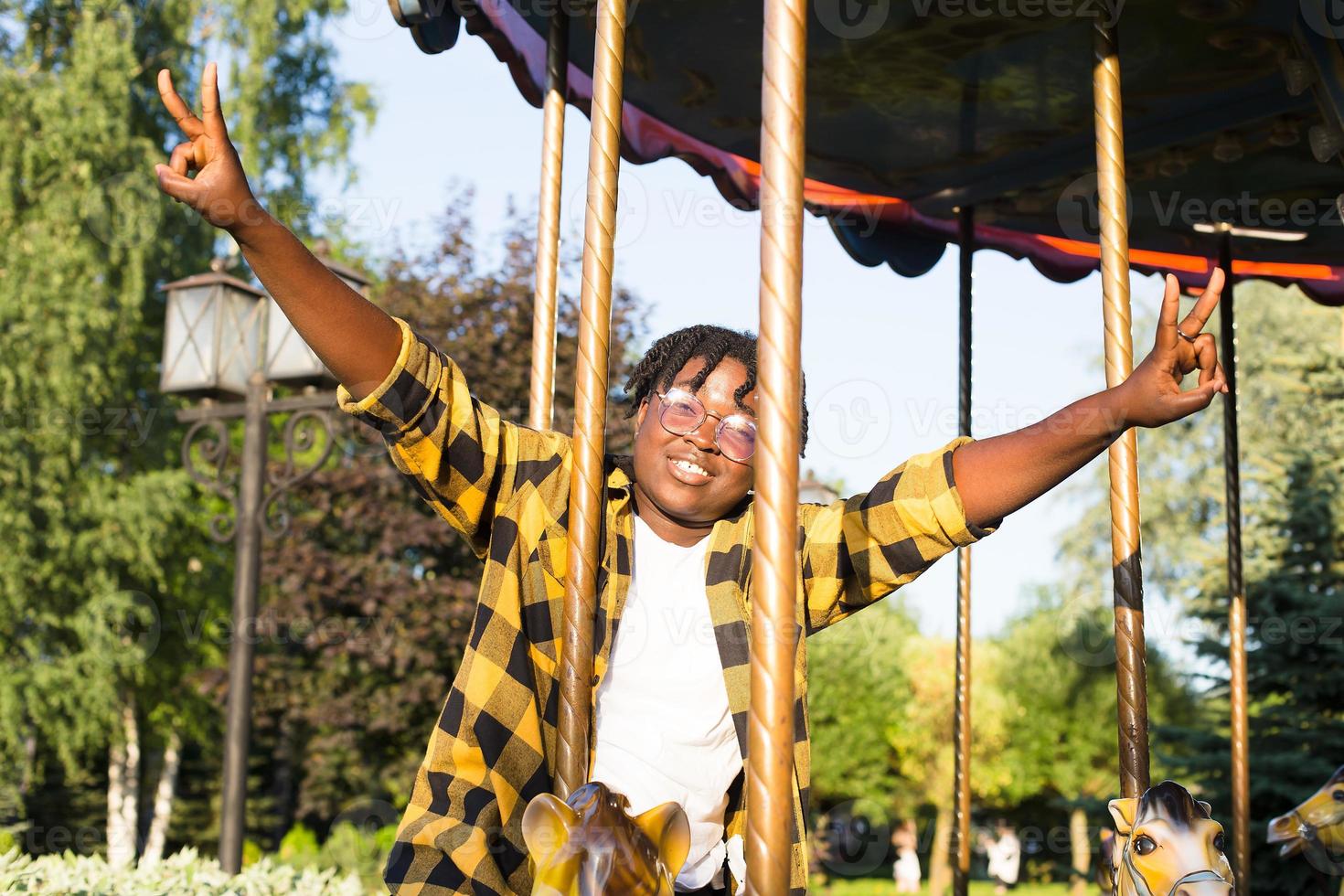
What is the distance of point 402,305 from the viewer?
1200cm

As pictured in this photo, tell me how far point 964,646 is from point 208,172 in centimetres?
336

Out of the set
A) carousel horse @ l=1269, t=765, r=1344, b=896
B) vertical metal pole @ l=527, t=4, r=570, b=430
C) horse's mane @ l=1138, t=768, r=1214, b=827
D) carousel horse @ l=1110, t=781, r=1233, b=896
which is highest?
vertical metal pole @ l=527, t=4, r=570, b=430

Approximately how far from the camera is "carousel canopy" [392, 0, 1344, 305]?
3.36 m

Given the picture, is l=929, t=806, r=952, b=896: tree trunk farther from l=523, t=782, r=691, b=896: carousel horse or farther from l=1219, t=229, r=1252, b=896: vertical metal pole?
l=523, t=782, r=691, b=896: carousel horse

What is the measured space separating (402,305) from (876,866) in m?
21.8

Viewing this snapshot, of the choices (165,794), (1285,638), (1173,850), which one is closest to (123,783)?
(165,794)

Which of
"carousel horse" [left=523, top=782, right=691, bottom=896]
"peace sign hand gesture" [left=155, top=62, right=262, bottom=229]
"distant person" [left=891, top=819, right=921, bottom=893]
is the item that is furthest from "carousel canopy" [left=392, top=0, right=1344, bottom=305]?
"distant person" [left=891, top=819, right=921, bottom=893]

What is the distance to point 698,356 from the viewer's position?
2451 millimetres

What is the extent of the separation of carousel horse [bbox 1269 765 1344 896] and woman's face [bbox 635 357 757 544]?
135 inches

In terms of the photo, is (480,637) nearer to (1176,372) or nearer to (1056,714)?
(1176,372)

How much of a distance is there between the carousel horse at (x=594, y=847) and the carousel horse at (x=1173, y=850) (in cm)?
83

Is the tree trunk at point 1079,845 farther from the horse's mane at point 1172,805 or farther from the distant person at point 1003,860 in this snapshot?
the horse's mane at point 1172,805

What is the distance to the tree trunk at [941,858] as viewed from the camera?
21.3m

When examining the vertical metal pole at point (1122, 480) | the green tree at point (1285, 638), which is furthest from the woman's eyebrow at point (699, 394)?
the green tree at point (1285, 638)
